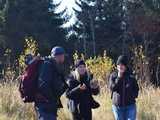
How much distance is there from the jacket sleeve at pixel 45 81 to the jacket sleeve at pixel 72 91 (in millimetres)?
1819

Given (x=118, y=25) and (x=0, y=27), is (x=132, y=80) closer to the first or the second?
(x=0, y=27)

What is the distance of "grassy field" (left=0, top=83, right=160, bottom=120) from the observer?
14383 mm

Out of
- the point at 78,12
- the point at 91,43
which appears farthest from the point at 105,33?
the point at 78,12

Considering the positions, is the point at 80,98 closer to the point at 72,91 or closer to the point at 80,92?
the point at 80,92

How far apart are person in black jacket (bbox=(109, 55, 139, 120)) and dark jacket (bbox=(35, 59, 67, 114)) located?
2346 mm

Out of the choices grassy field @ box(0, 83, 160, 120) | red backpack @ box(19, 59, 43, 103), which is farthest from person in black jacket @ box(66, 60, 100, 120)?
grassy field @ box(0, 83, 160, 120)

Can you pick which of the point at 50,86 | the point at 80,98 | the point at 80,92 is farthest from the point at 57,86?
the point at 80,98

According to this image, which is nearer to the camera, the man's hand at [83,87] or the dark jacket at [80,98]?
the man's hand at [83,87]

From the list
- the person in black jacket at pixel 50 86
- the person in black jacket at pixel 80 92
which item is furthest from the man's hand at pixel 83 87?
the person in black jacket at pixel 50 86

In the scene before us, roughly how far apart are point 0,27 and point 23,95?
40660 mm

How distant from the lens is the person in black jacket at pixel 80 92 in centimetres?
1120

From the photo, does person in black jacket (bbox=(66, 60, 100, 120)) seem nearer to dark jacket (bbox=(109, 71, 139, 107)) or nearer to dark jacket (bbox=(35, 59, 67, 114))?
dark jacket (bbox=(109, 71, 139, 107))

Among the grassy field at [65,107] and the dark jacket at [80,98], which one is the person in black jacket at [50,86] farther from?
the grassy field at [65,107]

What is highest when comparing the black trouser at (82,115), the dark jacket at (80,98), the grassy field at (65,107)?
the dark jacket at (80,98)
